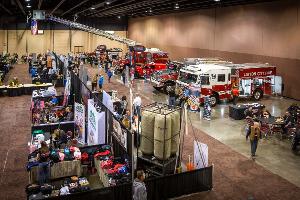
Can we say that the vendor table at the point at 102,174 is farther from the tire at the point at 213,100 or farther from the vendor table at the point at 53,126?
the tire at the point at 213,100

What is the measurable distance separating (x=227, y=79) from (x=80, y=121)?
12.6m

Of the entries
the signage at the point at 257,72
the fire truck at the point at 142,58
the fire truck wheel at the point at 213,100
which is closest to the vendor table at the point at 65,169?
the fire truck wheel at the point at 213,100

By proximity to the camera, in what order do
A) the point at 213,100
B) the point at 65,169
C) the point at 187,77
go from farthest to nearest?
the point at 187,77, the point at 213,100, the point at 65,169

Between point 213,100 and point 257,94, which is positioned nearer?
point 213,100

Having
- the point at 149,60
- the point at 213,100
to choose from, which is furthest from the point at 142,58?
the point at 213,100

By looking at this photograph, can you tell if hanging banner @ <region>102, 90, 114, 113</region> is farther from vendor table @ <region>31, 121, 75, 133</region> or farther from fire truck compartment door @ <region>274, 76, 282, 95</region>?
fire truck compartment door @ <region>274, 76, 282, 95</region>

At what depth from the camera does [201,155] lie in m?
12.1

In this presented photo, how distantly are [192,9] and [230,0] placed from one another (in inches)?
455

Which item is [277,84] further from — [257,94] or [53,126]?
[53,126]

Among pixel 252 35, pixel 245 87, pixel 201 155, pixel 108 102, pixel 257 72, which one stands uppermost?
pixel 252 35

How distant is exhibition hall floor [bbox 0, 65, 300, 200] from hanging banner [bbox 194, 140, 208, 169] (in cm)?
92

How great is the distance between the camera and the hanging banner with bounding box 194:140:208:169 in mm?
11952

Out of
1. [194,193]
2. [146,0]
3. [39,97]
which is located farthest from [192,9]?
[194,193]

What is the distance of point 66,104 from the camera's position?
789 inches
